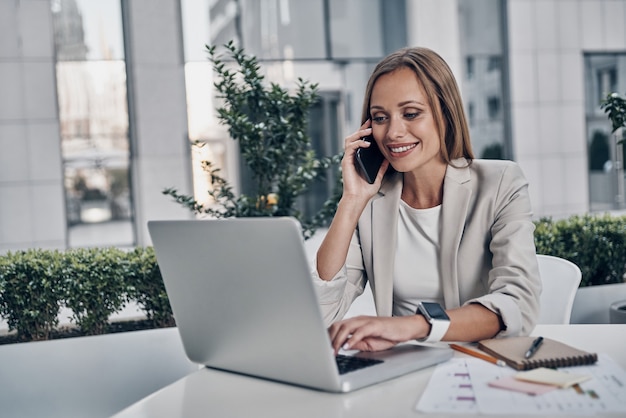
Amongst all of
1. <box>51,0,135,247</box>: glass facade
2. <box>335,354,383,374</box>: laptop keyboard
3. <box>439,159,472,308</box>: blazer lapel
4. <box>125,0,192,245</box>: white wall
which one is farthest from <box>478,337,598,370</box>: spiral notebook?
<box>51,0,135,247</box>: glass facade

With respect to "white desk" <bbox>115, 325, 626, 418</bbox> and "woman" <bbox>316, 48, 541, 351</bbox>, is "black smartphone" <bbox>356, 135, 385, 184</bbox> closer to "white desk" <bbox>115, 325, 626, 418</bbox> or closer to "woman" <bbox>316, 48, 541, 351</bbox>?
"woman" <bbox>316, 48, 541, 351</bbox>

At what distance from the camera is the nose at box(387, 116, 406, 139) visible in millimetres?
2186

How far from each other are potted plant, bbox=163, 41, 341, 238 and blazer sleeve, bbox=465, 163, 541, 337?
2.18 metres

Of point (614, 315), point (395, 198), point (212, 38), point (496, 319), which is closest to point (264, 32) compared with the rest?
point (212, 38)

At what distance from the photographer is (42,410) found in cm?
341

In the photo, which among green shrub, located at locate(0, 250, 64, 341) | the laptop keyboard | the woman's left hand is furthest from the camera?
green shrub, located at locate(0, 250, 64, 341)

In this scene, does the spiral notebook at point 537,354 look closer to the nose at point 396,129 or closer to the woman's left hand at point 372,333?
the woman's left hand at point 372,333

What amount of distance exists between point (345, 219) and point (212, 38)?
7.11 metres

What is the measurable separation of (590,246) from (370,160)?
2714 mm

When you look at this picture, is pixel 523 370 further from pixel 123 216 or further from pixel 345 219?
pixel 123 216

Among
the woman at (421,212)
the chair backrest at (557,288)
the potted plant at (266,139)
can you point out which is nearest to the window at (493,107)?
the potted plant at (266,139)

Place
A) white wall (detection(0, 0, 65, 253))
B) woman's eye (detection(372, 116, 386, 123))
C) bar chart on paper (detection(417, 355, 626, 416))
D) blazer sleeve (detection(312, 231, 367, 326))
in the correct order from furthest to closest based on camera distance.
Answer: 1. white wall (detection(0, 0, 65, 253))
2. woman's eye (detection(372, 116, 386, 123))
3. blazer sleeve (detection(312, 231, 367, 326))
4. bar chart on paper (detection(417, 355, 626, 416))

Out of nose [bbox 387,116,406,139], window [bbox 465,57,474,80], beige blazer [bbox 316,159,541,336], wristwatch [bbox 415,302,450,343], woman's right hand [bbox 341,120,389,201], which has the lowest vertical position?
wristwatch [bbox 415,302,450,343]

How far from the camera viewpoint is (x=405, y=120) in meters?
2.21
